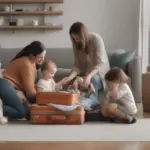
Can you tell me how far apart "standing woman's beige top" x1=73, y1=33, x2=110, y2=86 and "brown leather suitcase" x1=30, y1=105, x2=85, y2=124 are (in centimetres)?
59

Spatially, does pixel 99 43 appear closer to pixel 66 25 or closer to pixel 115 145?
pixel 115 145

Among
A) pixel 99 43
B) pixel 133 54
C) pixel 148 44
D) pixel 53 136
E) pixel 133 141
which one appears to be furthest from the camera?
pixel 148 44

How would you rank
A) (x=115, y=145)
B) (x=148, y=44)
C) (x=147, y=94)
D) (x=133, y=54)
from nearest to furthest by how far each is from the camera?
1. (x=115, y=145)
2. (x=133, y=54)
3. (x=147, y=94)
4. (x=148, y=44)

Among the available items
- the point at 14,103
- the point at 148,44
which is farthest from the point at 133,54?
the point at 14,103

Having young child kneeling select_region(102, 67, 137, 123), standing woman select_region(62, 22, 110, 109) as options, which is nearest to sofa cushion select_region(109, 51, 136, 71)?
standing woman select_region(62, 22, 110, 109)

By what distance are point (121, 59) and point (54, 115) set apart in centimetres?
132

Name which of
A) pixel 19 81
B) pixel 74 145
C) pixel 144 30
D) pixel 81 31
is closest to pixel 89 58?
pixel 81 31

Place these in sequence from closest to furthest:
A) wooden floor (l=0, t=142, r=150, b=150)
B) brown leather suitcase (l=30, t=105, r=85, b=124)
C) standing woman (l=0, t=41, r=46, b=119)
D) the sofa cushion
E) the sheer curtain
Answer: wooden floor (l=0, t=142, r=150, b=150) → brown leather suitcase (l=30, t=105, r=85, b=124) → standing woman (l=0, t=41, r=46, b=119) → the sofa cushion → the sheer curtain

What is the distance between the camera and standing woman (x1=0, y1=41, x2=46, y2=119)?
3.23 metres

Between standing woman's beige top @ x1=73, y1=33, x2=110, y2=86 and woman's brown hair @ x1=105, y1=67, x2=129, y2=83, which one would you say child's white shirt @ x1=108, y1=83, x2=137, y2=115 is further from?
standing woman's beige top @ x1=73, y1=33, x2=110, y2=86

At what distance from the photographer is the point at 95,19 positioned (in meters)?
5.43

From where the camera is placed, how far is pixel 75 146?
2.25 m

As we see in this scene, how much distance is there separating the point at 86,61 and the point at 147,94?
4.60ft

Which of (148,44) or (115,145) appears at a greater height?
(148,44)
